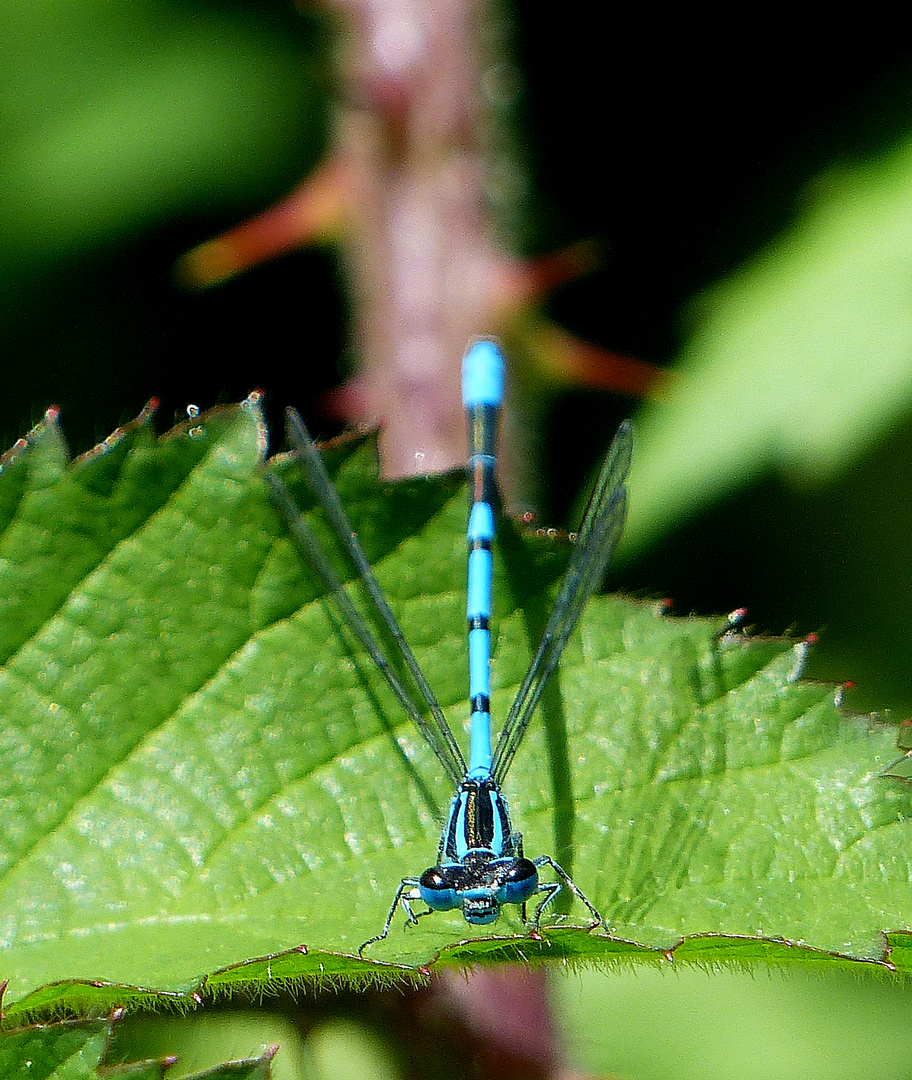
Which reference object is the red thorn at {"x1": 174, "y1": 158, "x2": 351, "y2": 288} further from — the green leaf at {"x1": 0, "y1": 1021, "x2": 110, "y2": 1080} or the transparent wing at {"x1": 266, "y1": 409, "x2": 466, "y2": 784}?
the green leaf at {"x1": 0, "y1": 1021, "x2": 110, "y2": 1080}

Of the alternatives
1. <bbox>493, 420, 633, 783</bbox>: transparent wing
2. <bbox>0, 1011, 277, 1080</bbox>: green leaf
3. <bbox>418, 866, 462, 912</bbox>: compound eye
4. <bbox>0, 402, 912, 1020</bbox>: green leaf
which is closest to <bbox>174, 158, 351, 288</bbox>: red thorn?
<bbox>0, 402, 912, 1020</bbox>: green leaf

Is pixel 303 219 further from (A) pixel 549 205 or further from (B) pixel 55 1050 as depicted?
(B) pixel 55 1050

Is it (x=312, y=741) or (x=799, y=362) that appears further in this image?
(x=799, y=362)

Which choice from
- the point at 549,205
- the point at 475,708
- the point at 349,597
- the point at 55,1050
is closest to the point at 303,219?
the point at 349,597

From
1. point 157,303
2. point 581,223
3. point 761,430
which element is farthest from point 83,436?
point 761,430

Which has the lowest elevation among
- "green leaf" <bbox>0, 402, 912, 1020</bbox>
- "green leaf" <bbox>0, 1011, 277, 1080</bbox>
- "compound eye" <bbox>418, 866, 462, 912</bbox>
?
"green leaf" <bbox>0, 1011, 277, 1080</bbox>

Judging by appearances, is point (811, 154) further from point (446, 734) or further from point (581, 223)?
point (446, 734)

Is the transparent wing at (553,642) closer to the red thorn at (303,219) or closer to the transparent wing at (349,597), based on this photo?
the transparent wing at (349,597)
